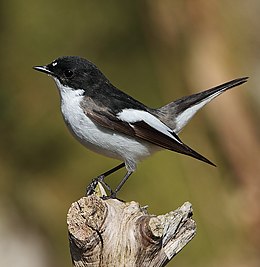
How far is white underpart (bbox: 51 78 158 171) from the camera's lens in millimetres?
3836

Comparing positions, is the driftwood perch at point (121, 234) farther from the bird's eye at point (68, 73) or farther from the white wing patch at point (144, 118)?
the bird's eye at point (68, 73)

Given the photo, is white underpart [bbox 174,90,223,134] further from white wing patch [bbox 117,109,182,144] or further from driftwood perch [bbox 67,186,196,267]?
driftwood perch [bbox 67,186,196,267]

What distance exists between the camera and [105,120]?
12.6 feet

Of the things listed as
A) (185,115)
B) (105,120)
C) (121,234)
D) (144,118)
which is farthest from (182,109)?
(121,234)

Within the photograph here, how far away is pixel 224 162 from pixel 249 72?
988 millimetres

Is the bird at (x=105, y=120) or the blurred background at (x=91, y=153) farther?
the blurred background at (x=91, y=153)

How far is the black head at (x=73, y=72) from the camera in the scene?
158 inches

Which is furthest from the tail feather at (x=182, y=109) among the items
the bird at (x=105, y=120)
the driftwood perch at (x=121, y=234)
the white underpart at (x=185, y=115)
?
the driftwood perch at (x=121, y=234)

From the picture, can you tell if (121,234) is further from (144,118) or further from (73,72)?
(73,72)

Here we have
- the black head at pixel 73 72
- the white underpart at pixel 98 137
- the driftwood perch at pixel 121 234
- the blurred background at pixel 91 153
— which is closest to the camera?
the driftwood perch at pixel 121 234

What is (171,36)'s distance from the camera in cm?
743

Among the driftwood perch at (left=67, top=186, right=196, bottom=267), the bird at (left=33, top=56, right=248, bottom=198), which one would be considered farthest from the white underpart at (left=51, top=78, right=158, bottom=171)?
the driftwood perch at (left=67, top=186, right=196, bottom=267)

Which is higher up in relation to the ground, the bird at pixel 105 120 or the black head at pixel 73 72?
the black head at pixel 73 72

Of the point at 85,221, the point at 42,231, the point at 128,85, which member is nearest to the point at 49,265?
the point at 42,231
